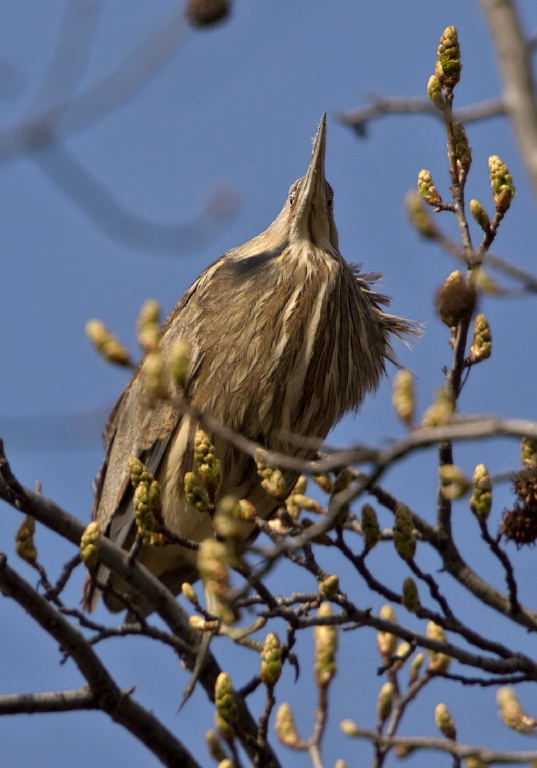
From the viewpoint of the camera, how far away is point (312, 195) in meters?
5.33

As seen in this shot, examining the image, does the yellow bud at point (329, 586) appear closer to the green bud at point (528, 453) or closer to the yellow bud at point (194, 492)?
the yellow bud at point (194, 492)

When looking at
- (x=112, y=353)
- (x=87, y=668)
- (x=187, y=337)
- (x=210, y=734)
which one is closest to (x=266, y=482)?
(x=112, y=353)

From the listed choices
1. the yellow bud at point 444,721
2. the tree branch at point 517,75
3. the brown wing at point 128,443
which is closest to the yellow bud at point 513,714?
the yellow bud at point 444,721

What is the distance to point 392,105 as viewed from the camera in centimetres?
231

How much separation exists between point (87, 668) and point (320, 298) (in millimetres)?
1974

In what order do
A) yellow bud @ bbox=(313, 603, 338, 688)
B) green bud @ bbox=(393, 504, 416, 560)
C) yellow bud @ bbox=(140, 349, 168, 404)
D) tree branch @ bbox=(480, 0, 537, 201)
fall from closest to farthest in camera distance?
tree branch @ bbox=(480, 0, 537, 201) < yellow bud @ bbox=(140, 349, 168, 404) < green bud @ bbox=(393, 504, 416, 560) < yellow bud @ bbox=(313, 603, 338, 688)

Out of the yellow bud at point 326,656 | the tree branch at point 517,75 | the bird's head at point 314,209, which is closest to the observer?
the tree branch at point 517,75

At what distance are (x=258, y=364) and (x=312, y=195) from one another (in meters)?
1.15

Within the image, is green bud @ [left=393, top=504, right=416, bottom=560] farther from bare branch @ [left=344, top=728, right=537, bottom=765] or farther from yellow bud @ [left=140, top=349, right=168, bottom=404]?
yellow bud @ [left=140, top=349, right=168, bottom=404]

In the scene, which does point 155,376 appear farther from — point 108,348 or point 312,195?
point 312,195

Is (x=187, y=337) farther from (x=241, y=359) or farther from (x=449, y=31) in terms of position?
(x=449, y=31)

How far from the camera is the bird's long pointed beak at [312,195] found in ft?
17.3

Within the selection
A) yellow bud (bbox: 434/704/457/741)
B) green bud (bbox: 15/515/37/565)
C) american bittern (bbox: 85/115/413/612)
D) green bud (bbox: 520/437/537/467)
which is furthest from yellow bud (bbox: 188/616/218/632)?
green bud (bbox: 520/437/537/467)

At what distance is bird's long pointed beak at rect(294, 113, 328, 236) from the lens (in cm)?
529
